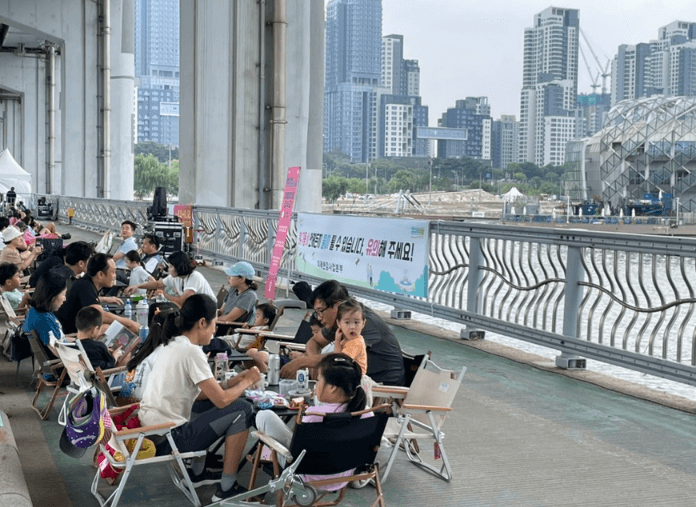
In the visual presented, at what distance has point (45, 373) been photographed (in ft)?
25.3

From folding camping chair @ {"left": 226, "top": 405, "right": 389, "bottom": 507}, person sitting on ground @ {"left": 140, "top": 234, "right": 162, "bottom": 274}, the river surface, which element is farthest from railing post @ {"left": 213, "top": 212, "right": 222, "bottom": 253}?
folding camping chair @ {"left": 226, "top": 405, "right": 389, "bottom": 507}

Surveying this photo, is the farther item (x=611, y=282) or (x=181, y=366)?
(x=611, y=282)

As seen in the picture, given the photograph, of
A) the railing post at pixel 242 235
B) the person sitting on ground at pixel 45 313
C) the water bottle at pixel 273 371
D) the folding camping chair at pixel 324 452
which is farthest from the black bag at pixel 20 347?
the railing post at pixel 242 235

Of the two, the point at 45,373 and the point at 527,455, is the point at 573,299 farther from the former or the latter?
the point at 45,373

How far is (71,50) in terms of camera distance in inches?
1619

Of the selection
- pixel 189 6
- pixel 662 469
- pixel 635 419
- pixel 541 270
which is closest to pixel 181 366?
pixel 662 469

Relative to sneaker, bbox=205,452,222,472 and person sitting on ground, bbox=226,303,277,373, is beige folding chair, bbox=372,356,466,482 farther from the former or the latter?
person sitting on ground, bbox=226,303,277,373

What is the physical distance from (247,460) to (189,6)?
20.7 metres

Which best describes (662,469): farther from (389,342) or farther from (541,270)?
(541,270)

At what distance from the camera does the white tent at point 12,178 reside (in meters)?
46.8

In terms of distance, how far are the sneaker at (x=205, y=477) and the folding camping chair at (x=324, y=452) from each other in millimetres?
557

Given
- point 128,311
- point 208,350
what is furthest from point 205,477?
point 128,311

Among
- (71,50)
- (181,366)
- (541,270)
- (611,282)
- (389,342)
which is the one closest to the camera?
(181,366)

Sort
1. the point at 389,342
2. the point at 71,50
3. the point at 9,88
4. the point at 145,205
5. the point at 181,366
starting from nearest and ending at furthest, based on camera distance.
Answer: the point at 181,366
the point at 389,342
the point at 145,205
the point at 71,50
the point at 9,88
